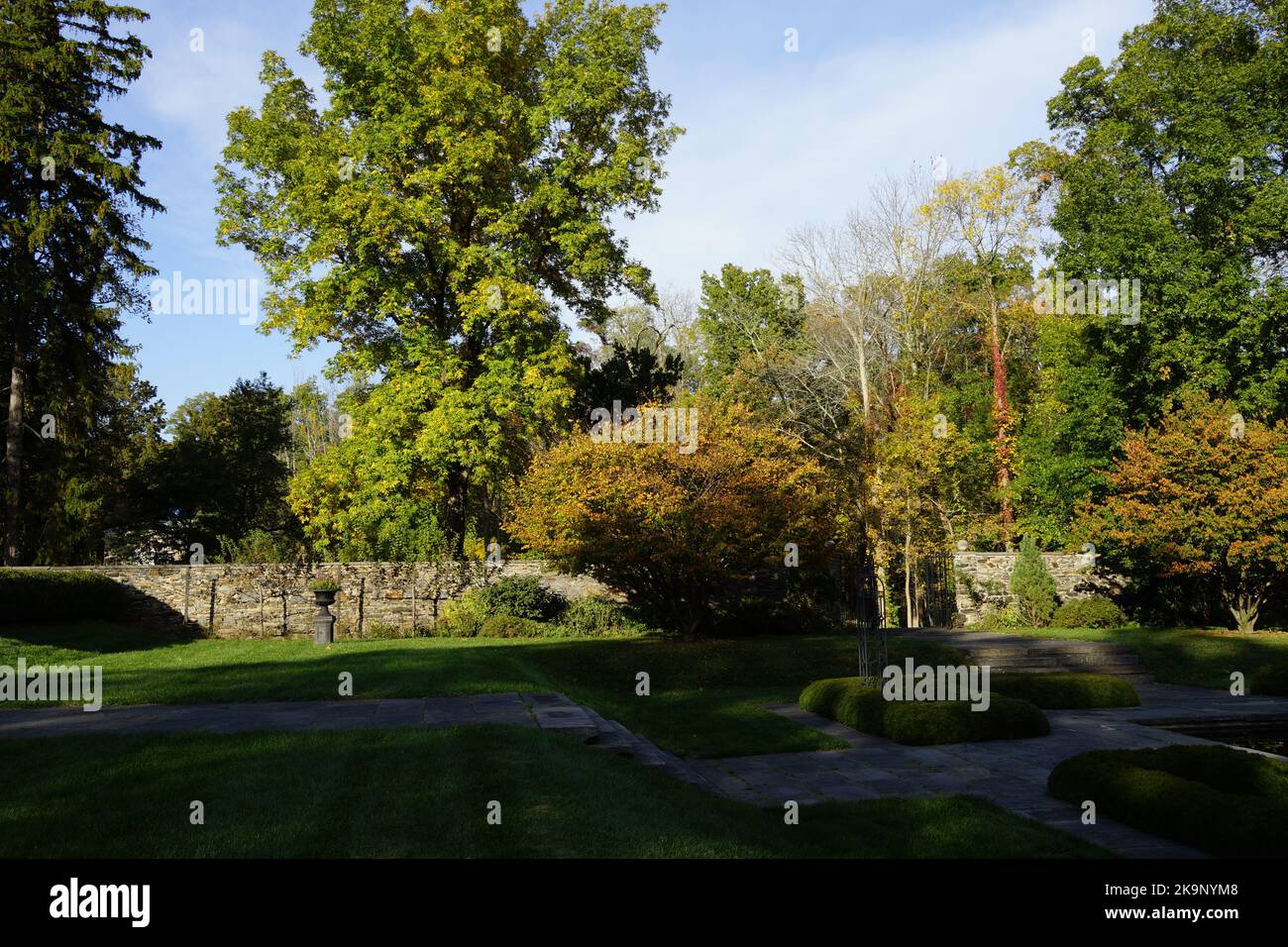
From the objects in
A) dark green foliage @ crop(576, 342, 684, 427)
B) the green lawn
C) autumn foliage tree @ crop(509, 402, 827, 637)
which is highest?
dark green foliage @ crop(576, 342, 684, 427)

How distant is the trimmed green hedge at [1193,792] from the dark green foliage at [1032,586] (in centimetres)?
1609

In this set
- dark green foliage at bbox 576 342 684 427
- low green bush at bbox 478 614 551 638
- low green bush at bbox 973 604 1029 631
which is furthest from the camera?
dark green foliage at bbox 576 342 684 427

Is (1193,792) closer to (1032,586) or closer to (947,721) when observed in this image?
(947,721)

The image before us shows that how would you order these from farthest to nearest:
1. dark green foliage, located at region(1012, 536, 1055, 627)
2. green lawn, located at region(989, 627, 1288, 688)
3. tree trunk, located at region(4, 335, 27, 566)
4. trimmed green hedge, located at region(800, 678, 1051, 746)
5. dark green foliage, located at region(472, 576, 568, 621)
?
dark green foliage, located at region(1012, 536, 1055, 627) → tree trunk, located at region(4, 335, 27, 566) → dark green foliage, located at region(472, 576, 568, 621) → green lawn, located at region(989, 627, 1288, 688) → trimmed green hedge, located at region(800, 678, 1051, 746)

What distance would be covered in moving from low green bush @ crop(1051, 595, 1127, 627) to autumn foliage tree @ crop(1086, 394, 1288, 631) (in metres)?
1.28

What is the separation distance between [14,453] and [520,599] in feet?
47.1

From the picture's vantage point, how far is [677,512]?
17.8 metres

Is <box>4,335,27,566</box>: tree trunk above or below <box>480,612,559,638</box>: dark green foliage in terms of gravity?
above

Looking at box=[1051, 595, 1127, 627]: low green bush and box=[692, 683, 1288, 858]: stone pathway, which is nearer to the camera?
box=[692, 683, 1288, 858]: stone pathway

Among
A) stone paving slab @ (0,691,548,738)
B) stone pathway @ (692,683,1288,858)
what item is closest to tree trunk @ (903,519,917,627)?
stone pathway @ (692,683,1288,858)

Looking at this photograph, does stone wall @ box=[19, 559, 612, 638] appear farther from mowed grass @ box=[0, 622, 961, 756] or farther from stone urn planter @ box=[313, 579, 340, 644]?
stone urn planter @ box=[313, 579, 340, 644]

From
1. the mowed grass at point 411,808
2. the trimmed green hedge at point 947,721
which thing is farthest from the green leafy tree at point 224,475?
the trimmed green hedge at point 947,721

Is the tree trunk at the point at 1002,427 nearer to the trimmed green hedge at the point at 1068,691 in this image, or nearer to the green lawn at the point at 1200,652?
the green lawn at the point at 1200,652

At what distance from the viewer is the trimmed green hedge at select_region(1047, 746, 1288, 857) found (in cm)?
581
